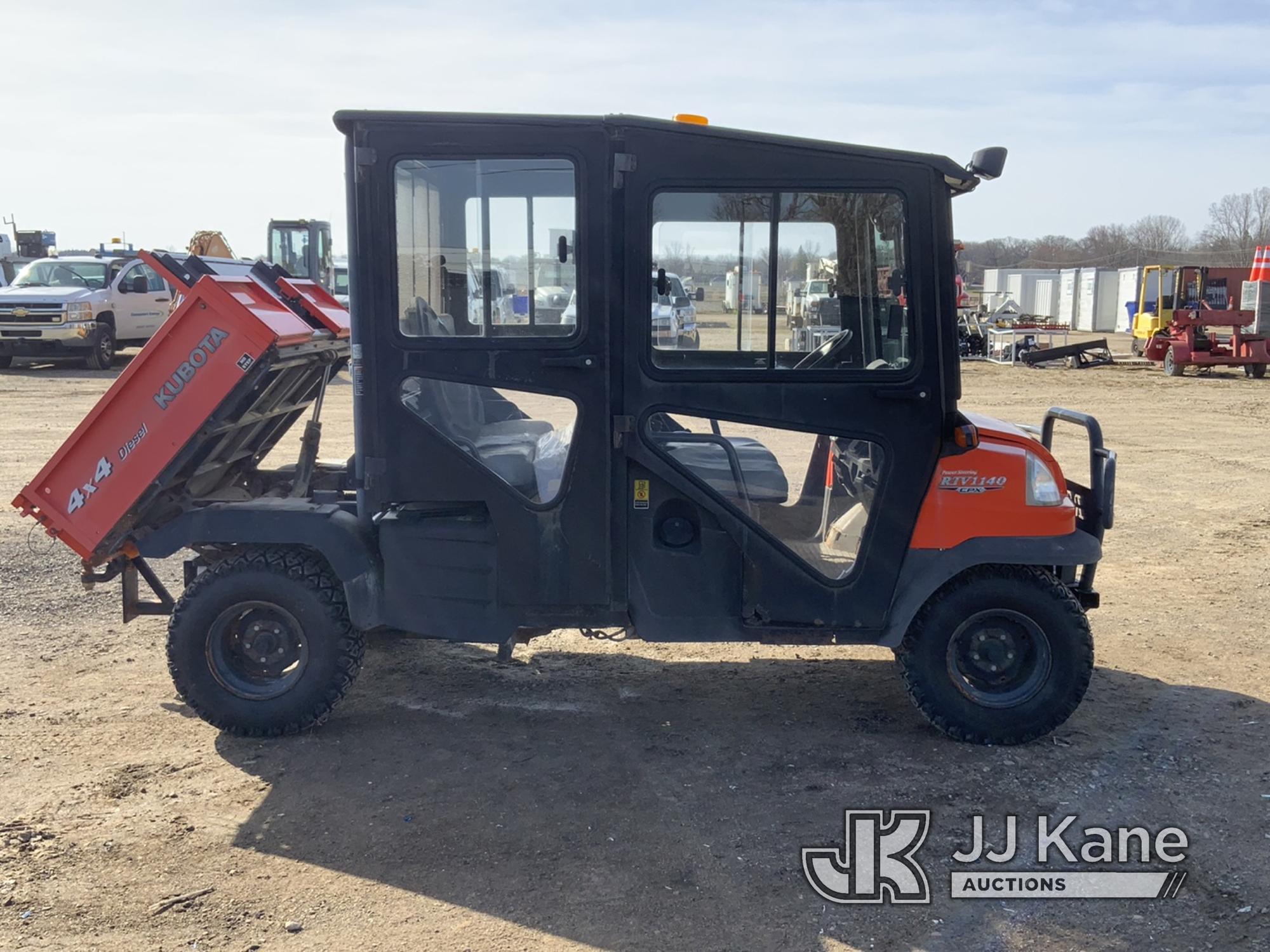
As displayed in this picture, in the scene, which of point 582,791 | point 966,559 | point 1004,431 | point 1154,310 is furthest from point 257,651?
point 1154,310

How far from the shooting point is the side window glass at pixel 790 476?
454 cm

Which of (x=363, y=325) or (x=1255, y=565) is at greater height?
(x=363, y=325)

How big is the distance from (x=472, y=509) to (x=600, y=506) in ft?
1.85

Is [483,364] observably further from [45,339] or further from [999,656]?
[45,339]

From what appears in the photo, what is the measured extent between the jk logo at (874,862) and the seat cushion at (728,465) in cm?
134

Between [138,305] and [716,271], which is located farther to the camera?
[138,305]

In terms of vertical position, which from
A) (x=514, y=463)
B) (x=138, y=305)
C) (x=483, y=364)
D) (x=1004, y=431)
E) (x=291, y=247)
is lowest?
(x=514, y=463)

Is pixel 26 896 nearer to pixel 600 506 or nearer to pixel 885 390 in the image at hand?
pixel 600 506

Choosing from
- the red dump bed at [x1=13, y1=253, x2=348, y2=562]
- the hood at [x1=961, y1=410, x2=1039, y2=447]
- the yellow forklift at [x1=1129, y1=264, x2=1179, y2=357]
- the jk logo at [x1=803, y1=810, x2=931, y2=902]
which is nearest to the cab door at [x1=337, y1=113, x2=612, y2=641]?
the red dump bed at [x1=13, y1=253, x2=348, y2=562]

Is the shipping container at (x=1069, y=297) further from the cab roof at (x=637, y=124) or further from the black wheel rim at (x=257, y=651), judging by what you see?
the black wheel rim at (x=257, y=651)

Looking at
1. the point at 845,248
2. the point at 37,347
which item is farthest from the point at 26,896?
the point at 37,347

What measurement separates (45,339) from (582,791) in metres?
18.5

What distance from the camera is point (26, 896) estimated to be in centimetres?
359

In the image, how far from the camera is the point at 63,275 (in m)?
20.5
